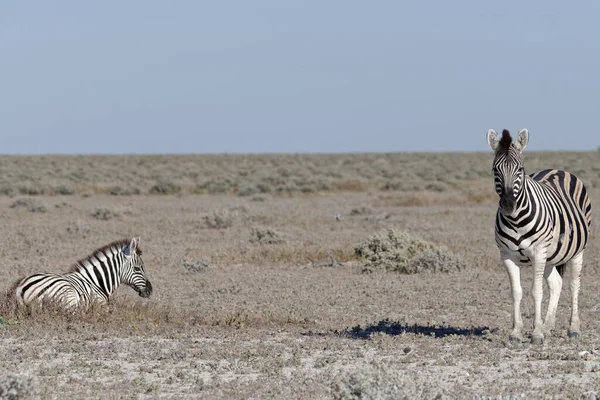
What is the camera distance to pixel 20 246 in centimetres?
1934

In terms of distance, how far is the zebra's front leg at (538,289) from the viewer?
30.4 feet

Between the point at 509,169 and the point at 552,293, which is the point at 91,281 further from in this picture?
A: the point at 552,293

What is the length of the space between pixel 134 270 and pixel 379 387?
6007mm

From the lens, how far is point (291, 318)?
11.3 meters

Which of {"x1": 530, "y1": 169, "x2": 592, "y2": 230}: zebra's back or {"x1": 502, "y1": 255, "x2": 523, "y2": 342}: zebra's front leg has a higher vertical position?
{"x1": 530, "y1": 169, "x2": 592, "y2": 230}: zebra's back

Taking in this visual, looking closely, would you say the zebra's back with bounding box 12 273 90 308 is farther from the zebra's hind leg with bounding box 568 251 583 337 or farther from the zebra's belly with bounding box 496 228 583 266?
the zebra's hind leg with bounding box 568 251 583 337

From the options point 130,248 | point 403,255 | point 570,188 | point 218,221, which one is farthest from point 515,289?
point 218,221

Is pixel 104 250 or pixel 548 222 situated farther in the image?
pixel 104 250

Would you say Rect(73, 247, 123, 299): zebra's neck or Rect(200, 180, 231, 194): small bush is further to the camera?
Rect(200, 180, 231, 194): small bush

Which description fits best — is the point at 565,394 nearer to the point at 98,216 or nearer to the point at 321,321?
the point at 321,321

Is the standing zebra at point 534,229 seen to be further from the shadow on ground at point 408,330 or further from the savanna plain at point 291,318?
the shadow on ground at point 408,330

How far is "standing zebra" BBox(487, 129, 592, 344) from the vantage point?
29.8 feet

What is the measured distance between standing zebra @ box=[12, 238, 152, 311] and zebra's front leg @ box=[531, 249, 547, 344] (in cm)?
501

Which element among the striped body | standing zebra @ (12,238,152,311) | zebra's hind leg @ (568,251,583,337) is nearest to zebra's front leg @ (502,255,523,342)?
the striped body
